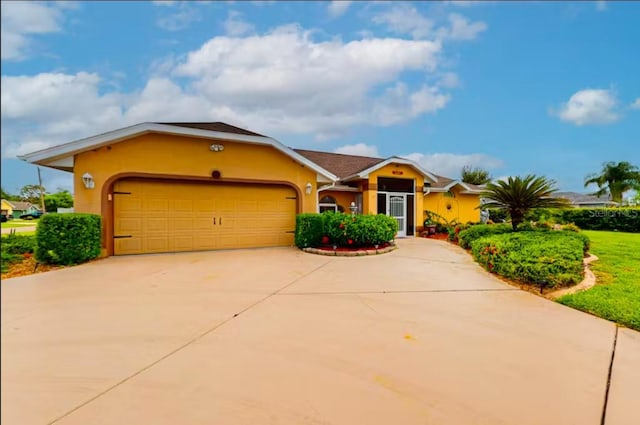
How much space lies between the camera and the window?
17000 millimetres

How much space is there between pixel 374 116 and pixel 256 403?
13.2m

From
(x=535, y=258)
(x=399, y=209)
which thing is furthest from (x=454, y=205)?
(x=535, y=258)

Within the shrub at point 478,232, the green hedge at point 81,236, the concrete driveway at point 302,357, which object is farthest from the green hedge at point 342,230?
the green hedge at point 81,236

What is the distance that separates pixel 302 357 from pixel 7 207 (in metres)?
3.15

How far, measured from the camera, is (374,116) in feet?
46.5

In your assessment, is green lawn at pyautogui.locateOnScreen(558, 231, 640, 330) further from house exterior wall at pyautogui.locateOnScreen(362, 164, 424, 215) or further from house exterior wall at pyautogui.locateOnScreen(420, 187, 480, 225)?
house exterior wall at pyautogui.locateOnScreen(420, 187, 480, 225)

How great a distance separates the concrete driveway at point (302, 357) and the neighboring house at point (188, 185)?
4388 millimetres

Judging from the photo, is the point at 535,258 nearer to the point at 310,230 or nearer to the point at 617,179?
the point at 310,230

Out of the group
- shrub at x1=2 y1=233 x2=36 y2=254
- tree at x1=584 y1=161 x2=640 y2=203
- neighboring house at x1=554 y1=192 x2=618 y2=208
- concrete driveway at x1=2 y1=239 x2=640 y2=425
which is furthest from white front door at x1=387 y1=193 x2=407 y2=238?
neighboring house at x1=554 y1=192 x2=618 y2=208

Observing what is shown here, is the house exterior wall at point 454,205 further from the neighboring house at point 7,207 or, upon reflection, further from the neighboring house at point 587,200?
the neighboring house at point 587,200

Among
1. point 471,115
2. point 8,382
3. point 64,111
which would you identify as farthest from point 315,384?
point 471,115

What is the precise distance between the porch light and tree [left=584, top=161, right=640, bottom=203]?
37.4 metres

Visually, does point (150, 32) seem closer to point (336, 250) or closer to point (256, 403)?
point (256, 403)

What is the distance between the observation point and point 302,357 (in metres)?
3.48
